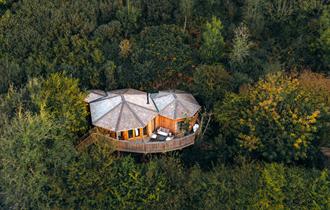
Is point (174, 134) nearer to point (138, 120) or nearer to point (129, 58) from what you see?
point (138, 120)

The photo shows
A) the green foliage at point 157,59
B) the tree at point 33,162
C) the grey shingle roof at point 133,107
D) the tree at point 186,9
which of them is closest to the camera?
the tree at point 33,162

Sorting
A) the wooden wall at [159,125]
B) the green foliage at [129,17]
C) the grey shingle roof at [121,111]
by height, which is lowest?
the wooden wall at [159,125]

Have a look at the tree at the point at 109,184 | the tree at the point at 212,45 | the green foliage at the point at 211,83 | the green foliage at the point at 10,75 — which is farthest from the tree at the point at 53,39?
the tree at the point at 212,45

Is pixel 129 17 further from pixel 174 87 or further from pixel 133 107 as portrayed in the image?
pixel 133 107

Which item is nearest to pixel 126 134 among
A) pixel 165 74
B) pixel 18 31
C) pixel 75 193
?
pixel 75 193

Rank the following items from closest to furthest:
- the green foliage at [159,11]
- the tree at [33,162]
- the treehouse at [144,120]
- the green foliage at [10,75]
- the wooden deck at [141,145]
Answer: the tree at [33,162] → the wooden deck at [141,145] → the treehouse at [144,120] → the green foliage at [10,75] → the green foliage at [159,11]

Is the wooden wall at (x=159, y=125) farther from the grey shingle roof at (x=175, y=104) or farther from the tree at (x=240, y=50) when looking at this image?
the tree at (x=240, y=50)

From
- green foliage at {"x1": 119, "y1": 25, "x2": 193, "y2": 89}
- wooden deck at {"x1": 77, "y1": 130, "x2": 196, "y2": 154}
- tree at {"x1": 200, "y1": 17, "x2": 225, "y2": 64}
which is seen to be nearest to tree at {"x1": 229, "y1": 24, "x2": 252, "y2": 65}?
tree at {"x1": 200, "y1": 17, "x2": 225, "y2": 64}
